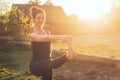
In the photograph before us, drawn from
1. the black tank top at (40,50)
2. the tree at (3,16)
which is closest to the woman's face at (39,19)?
the black tank top at (40,50)

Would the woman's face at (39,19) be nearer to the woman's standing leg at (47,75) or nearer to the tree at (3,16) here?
the woman's standing leg at (47,75)

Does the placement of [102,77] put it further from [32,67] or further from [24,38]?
[24,38]

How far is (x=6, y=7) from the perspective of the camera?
27031 mm

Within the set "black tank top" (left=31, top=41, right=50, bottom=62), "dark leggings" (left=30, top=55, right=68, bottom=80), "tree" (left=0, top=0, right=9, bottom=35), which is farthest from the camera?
"tree" (left=0, top=0, right=9, bottom=35)

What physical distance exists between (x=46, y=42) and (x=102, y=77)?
5.35 m

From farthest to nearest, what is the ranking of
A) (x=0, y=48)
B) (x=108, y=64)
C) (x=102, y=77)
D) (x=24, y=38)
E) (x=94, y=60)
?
(x=24, y=38), (x=0, y=48), (x=94, y=60), (x=108, y=64), (x=102, y=77)

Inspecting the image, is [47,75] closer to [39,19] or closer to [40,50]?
[40,50]

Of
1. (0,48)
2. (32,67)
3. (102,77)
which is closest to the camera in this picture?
(32,67)

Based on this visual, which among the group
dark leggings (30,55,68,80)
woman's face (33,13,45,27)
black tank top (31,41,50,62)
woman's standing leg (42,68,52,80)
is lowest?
woman's standing leg (42,68,52,80)

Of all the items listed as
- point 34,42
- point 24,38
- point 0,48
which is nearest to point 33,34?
point 34,42

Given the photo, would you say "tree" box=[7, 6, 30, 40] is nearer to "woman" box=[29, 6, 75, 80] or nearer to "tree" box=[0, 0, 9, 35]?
"tree" box=[0, 0, 9, 35]

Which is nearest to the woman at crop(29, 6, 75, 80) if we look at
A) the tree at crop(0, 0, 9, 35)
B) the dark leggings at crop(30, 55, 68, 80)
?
the dark leggings at crop(30, 55, 68, 80)

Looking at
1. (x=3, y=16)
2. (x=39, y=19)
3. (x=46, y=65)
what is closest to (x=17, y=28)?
(x=3, y=16)

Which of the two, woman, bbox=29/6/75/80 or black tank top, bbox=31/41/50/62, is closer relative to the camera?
Answer: woman, bbox=29/6/75/80
